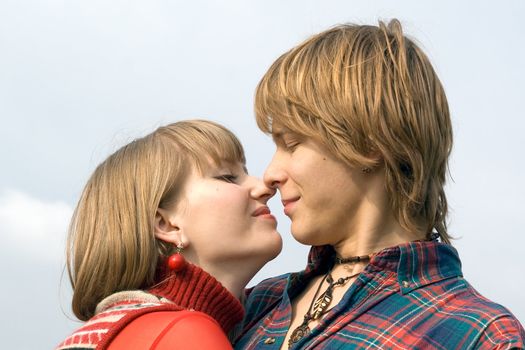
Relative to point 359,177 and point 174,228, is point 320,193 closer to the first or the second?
point 359,177

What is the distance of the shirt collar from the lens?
3.09m

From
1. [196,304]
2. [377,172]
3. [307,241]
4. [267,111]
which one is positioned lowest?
[196,304]

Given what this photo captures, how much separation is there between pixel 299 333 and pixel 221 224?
0.69 m

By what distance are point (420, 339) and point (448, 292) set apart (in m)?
0.30

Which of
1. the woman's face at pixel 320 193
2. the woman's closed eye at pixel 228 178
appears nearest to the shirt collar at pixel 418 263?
the woman's face at pixel 320 193

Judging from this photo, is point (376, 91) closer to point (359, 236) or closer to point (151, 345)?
point (359, 236)

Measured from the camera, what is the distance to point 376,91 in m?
3.25

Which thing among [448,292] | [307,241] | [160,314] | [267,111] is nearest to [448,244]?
[448,292]

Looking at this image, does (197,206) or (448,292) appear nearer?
(448,292)

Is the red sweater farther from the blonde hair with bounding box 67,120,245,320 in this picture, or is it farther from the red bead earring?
the blonde hair with bounding box 67,120,245,320

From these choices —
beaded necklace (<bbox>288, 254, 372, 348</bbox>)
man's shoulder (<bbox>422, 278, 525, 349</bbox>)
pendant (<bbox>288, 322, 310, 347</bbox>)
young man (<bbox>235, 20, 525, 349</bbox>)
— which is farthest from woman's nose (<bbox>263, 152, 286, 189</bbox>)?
man's shoulder (<bbox>422, 278, 525, 349</bbox>)

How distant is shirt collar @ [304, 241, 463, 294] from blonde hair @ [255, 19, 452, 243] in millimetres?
148

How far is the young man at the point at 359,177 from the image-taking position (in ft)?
10.2

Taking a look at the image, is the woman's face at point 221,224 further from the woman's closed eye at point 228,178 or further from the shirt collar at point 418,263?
the shirt collar at point 418,263
